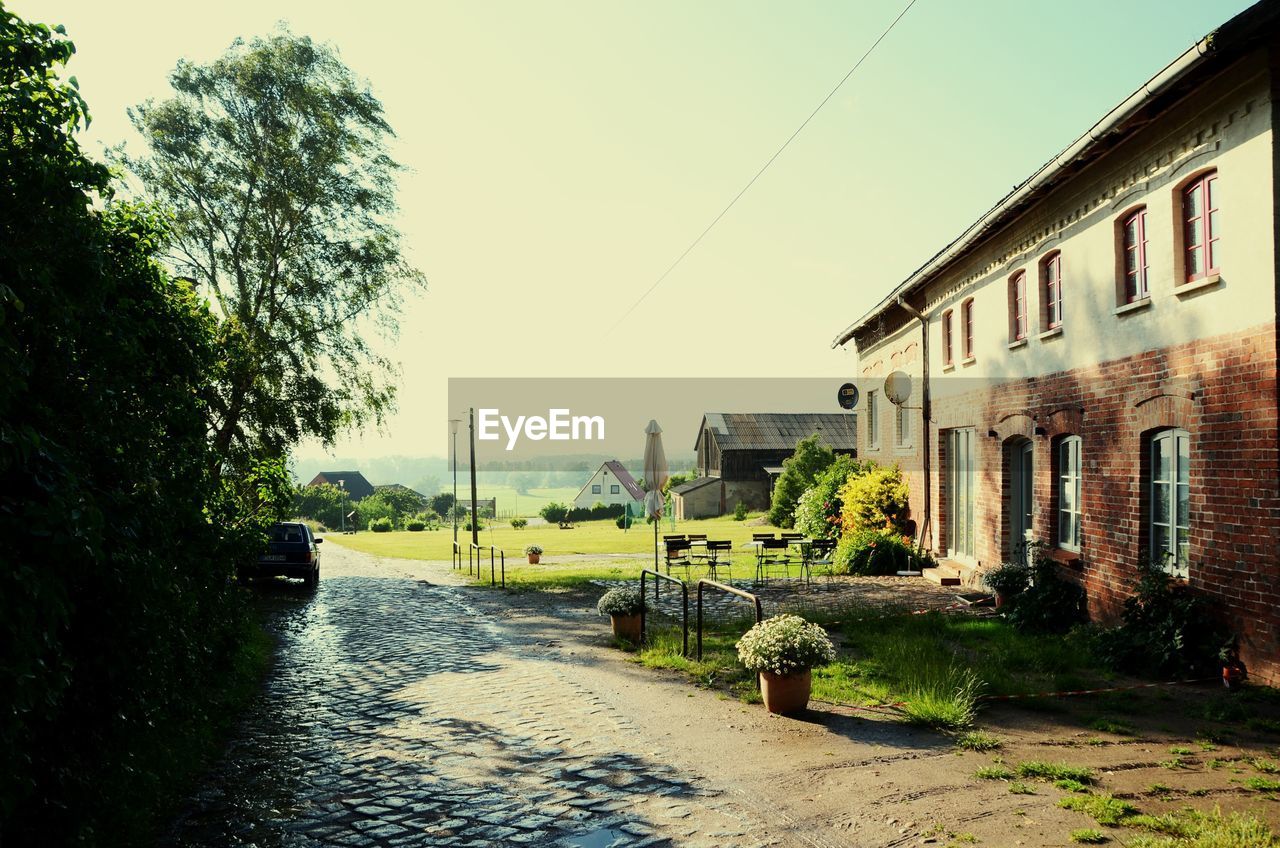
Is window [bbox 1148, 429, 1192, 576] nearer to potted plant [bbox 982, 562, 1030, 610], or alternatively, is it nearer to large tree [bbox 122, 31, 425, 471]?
potted plant [bbox 982, 562, 1030, 610]

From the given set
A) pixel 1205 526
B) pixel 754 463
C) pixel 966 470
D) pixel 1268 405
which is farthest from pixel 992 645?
pixel 754 463

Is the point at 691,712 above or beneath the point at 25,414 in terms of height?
beneath

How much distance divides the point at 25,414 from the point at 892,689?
7.31 m

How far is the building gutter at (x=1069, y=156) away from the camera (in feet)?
28.8

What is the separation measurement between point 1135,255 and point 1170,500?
309 centimetres

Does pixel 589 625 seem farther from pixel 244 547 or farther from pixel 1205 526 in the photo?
pixel 1205 526

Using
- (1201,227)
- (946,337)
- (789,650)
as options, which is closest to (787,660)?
(789,650)

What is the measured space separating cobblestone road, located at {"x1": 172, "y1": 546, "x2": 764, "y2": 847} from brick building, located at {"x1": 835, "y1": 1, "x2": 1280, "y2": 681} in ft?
20.4

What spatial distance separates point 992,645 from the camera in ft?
36.2

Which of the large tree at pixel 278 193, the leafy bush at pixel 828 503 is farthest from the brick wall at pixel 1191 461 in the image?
the large tree at pixel 278 193

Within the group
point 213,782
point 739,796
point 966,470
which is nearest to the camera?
point 739,796

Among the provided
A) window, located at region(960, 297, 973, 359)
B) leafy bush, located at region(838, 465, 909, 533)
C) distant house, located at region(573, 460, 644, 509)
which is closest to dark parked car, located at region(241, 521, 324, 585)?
leafy bush, located at region(838, 465, 909, 533)

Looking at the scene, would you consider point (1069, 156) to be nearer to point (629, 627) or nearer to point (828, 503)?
point (629, 627)

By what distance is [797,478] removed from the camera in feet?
145
